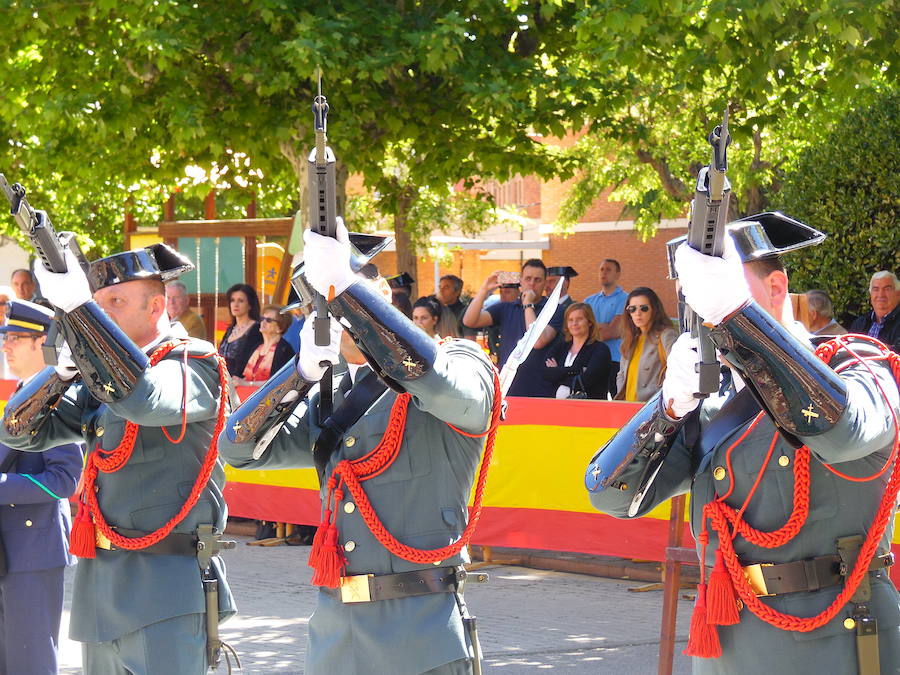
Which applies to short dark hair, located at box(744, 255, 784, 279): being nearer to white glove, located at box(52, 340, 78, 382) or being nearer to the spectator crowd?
white glove, located at box(52, 340, 78, 382)

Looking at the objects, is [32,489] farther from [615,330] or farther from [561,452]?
[615,330]

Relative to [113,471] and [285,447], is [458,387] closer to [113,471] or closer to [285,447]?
[285,447]

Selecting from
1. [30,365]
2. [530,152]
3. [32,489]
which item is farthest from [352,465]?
[530,152]

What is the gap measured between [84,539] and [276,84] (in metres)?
6.49

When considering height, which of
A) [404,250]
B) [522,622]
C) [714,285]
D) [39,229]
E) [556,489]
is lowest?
[522,622]

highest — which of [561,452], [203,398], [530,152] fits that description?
[530,152]

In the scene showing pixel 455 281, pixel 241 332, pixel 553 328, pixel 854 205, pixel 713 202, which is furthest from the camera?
pixel 455 281

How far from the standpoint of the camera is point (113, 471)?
4.29 meters

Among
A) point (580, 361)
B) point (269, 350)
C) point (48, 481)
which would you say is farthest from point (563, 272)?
point (48, 481)

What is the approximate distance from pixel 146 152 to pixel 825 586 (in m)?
9.50

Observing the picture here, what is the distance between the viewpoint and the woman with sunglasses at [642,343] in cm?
851

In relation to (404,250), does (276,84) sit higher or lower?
higher

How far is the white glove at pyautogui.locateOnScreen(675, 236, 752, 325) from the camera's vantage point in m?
2.67

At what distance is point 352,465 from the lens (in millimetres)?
3656
